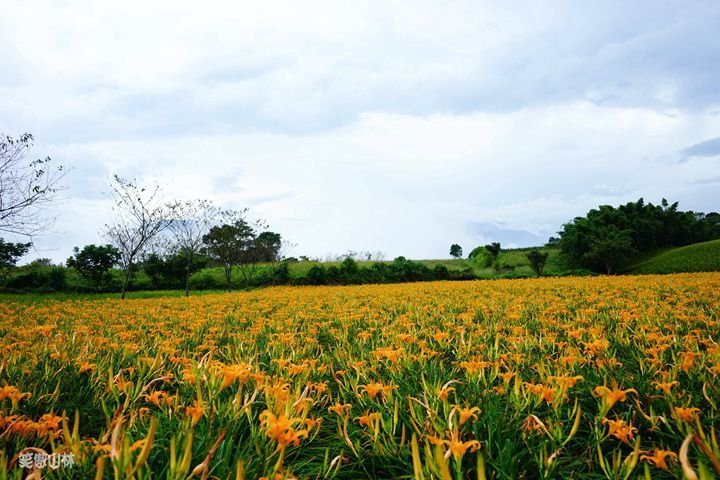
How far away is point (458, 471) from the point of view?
1509 mm

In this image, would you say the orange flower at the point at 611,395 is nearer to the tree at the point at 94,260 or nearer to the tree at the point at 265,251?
the tree at the point at 265,251

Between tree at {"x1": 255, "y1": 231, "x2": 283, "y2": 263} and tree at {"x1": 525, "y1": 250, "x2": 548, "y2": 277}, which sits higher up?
tree at {"x1": 255, "y1": 231, "x2": 283, "y2": 263}

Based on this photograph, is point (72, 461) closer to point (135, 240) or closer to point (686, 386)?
point (686, 386)

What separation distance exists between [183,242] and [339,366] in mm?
22436

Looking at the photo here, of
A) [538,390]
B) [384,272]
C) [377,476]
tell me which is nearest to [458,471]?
[377,476]

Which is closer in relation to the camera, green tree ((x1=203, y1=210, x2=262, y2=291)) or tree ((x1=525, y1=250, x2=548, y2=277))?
green tree ((x1=203, y1=210, x2=262, y2=291))

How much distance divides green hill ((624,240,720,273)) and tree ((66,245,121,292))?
39451 mm

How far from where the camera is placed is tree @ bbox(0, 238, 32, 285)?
23.1 meters

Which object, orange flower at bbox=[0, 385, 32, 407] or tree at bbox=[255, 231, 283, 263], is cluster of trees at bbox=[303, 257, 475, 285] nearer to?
tree at bbox=[255, 231, 283, 263]

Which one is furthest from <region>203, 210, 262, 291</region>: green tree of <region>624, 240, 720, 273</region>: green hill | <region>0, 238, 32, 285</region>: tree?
<region>624, 240, 720, 273</region>: green hill

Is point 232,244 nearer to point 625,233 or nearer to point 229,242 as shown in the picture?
point 229,242

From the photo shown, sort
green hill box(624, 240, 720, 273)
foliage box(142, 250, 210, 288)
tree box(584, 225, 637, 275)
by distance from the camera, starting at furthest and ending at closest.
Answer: tree box(584, 225, 637, 275), green hill box(624, 240, 720, 273), foliage box(142, 250, 210, 288)

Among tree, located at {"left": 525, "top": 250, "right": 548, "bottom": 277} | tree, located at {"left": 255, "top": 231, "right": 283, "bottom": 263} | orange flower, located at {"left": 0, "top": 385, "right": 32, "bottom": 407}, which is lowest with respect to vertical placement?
orange flower, located at {"left": 0, "top": 385, "right": 32, "bottom": 407}

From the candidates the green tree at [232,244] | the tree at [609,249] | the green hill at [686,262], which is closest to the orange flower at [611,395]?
the green tree at [232,244]
